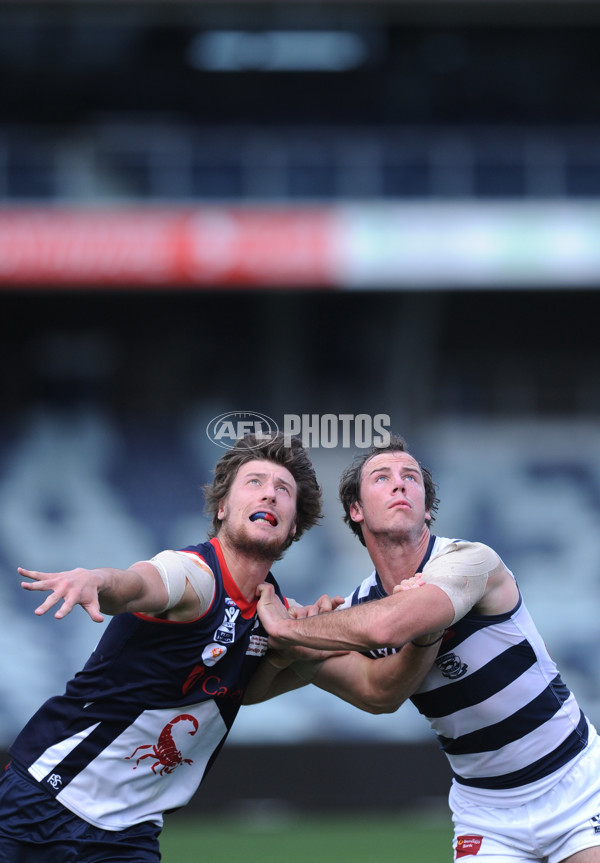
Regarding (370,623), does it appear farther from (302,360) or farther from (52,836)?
(302,360)

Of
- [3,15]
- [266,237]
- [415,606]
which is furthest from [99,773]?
[3,15]

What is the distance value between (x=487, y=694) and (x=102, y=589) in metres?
1.58

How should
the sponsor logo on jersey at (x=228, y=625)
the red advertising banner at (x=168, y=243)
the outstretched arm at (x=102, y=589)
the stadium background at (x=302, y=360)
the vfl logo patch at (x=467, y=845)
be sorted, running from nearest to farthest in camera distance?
the outstretched arm at (x=102, y=589) < the sponsor logo on jersey at (x=228, y=625) < the vfl logo patch at (x=467, y=845) < the red advertising banner at (x=168, y=243) < the stadium background at (x=302, y=360)

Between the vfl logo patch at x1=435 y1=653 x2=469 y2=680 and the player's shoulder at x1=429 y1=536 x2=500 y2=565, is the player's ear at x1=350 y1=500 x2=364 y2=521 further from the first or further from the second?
the vfl logo patch at x1=435 y1=653 x2=469 y2=680

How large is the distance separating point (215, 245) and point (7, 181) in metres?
2.99

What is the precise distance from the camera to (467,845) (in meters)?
4.27

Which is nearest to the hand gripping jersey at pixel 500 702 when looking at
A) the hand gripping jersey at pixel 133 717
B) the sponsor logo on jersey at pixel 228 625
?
the sponsor logo on jersey at pixel 228 625

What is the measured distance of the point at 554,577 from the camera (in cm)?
1345

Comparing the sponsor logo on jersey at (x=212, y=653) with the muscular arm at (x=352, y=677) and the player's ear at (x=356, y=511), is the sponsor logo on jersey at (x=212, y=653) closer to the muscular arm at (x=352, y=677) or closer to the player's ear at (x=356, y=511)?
the muscular arm at (x=352, y=677)

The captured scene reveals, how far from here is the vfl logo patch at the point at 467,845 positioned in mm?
4234

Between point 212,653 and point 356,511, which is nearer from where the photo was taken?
point 212,653

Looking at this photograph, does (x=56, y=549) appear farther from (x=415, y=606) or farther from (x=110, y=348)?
(x=415, y=606)

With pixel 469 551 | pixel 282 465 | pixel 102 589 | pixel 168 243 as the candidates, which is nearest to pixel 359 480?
pixel 282 465

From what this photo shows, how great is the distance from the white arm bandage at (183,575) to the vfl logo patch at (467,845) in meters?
1.44
